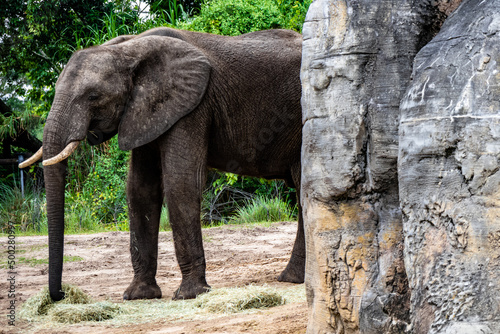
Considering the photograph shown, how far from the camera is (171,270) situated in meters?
8.23

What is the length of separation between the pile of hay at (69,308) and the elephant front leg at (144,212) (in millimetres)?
724

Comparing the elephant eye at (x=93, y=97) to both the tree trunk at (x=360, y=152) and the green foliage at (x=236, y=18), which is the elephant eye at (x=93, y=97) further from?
the green foliage at (x=236, y=18)

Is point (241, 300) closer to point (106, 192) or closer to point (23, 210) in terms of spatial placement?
point (106, 192)

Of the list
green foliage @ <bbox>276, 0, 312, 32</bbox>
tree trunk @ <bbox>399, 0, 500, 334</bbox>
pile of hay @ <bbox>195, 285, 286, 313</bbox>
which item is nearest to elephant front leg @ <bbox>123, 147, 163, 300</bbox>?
pile of hay @ <bbox>195, 285, 286, 313</bbox>

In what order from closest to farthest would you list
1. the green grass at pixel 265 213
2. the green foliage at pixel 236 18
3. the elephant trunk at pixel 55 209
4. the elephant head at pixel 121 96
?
the elephant trunk at pixel 55 209 < the elephant head at pixel 121 96 < the green foliage at pixel 236 18 < the green grass at pixel 265 213

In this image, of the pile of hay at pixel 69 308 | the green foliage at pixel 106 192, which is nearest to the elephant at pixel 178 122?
the pile of hay at pixel 69 308

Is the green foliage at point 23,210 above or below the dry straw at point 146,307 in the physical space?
→ above

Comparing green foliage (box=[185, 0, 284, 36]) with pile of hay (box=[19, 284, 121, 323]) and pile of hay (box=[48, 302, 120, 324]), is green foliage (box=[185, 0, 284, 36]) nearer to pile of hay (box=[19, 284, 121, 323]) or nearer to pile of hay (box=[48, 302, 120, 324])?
pile of hay (box=[19, 284, 121, 323])

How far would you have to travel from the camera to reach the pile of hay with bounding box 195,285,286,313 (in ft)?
17.1

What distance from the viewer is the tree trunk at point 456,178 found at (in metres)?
2.57

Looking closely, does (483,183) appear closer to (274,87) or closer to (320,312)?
Answer: (320,312)

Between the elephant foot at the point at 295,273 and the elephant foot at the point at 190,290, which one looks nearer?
the elephant foot at the point at 190,290

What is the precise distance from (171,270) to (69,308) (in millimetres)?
2969

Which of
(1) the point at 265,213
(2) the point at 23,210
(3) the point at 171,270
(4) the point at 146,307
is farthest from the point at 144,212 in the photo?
(2) the point at 23,210
